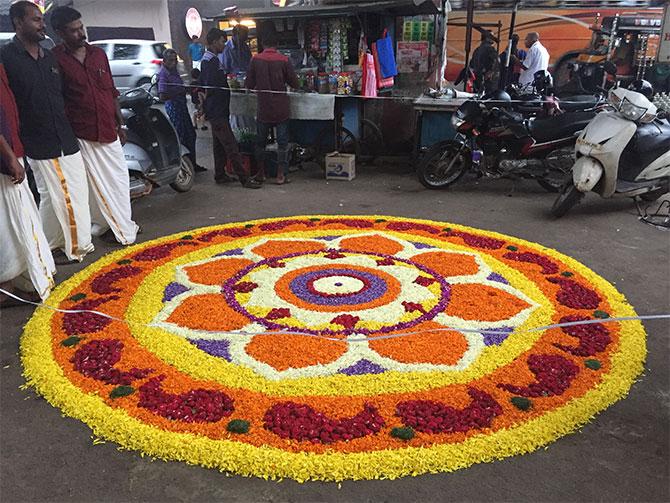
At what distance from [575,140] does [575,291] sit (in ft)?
9.44

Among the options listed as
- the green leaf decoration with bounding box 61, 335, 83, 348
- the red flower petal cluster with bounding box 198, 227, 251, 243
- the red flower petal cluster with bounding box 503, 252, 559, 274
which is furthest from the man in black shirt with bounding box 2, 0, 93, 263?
the red flower petal cluster with bounding box 503, 252, 559, 274

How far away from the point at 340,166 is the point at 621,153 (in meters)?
3.34

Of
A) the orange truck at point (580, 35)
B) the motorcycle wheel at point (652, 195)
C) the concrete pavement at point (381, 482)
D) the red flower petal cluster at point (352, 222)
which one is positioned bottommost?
the concrete pavement at point (381, 482)

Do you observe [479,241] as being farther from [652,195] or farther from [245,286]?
[652,195]

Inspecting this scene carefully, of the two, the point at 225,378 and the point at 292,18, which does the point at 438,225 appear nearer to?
the point at 225,378

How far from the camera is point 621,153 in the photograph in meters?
5.20

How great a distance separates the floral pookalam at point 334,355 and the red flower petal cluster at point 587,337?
0.01 m

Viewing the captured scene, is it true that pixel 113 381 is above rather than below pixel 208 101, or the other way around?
below

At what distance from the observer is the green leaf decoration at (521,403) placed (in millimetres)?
2395

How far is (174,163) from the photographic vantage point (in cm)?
610

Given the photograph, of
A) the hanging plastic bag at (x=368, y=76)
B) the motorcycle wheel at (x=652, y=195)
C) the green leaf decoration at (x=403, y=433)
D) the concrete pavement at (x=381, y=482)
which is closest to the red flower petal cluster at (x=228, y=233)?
the concrete pavement at (x=381, y=482)

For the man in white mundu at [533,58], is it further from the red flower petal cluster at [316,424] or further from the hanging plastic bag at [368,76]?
the red flower petal cluster at [316,424]

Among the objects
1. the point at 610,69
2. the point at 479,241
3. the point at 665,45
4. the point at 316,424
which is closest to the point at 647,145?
the point at 479,241

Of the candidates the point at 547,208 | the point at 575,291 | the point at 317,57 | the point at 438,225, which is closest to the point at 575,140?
the point at 547,208
